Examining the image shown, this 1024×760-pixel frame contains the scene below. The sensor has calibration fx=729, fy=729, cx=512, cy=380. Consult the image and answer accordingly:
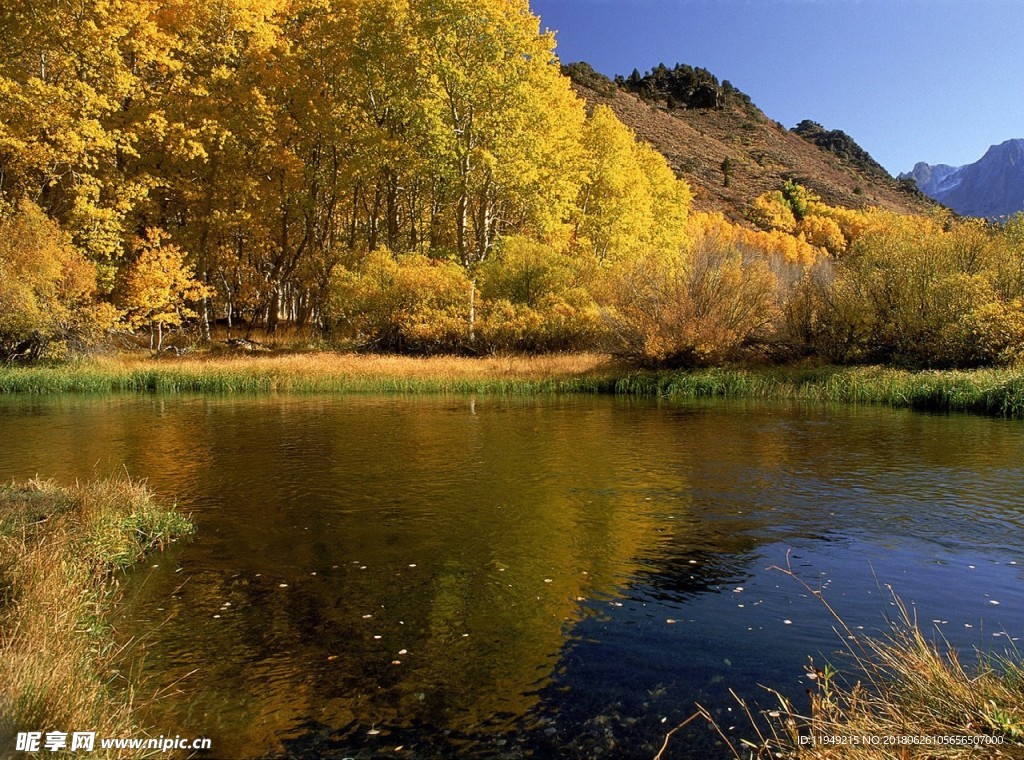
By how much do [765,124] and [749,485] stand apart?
156678mm

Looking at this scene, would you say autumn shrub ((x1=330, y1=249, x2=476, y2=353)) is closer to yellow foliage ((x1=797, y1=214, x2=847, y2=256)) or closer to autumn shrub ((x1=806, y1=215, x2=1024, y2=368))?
autumn shrub ((x1=806, y1=215, x2=1024, y2=368))

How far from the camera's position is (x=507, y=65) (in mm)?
33188

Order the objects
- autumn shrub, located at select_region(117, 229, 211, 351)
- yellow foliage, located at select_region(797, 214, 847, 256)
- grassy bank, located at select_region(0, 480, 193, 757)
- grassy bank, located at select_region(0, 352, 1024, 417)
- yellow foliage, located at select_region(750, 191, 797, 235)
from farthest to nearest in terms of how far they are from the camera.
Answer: yellow foliage, located at select_region(750, 191, 797, 235) → yellow foliage, located at select_region(797, 214, 847, 256) → autumn shrub, located at select_region(117, 229, 211, 351) → grassy bank, located at select_region(0, 352, 1024, 417) → grassy bank, located at select_region(0, 480, 193, 757)

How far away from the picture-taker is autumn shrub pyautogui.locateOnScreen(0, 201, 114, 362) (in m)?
28.8

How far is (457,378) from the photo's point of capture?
29.2 meters

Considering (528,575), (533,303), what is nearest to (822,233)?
(533,303)

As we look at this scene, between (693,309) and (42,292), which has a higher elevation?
(42,292)

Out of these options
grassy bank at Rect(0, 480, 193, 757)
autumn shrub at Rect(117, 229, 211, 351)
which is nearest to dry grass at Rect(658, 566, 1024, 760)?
grassy bank at Rect(0, 480, 193, 757)

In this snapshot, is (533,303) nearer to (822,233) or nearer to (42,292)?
(42,292)

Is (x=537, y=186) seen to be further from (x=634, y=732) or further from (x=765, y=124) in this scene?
(x=765, y=124)

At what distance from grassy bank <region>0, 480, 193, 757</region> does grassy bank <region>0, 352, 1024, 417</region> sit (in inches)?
740

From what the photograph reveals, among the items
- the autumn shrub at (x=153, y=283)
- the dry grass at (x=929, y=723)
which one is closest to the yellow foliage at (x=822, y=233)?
the autumn shrub at (x=153, y=283)

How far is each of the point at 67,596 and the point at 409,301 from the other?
29.7 m

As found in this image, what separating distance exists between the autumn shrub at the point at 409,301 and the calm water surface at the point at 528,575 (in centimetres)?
1783
